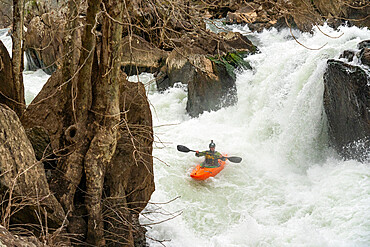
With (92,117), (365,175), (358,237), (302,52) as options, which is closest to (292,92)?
(302,52)

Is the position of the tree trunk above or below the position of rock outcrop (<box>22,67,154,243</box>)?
above

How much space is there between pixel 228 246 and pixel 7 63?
11.5ft

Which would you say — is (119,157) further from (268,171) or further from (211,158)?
(268,171)

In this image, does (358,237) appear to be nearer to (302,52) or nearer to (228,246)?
(228,246)

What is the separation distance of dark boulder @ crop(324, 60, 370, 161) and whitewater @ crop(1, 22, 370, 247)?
26 cm

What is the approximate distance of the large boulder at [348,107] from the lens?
6.86 m

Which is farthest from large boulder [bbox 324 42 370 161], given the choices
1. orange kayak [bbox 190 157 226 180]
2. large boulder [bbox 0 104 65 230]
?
large boulder [bbox 0 104 65 230]

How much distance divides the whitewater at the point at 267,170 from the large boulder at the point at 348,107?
0.26m

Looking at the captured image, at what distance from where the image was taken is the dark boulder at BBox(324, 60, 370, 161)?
6.86 metres

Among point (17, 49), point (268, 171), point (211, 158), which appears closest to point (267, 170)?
point (268, 171)

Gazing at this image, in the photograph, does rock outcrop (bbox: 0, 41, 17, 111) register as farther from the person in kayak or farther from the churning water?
the person in kayak

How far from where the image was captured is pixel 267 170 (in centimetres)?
798

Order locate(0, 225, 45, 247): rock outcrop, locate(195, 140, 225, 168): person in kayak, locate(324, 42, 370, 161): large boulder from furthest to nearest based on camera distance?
1. locate(195, 140, 225, 168): person in kayak
2. locate(324, 42, 370, 161): large boulder
3. locate(0, 225, 45, 247): rock outcrop

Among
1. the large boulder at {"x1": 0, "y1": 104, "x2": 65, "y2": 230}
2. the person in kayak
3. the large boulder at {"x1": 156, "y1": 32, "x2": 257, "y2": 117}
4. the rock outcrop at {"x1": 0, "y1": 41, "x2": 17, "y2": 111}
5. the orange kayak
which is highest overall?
the rock outcrop at {"x1": 0, "y1": 41, "x2": 17, "y2": 111}
